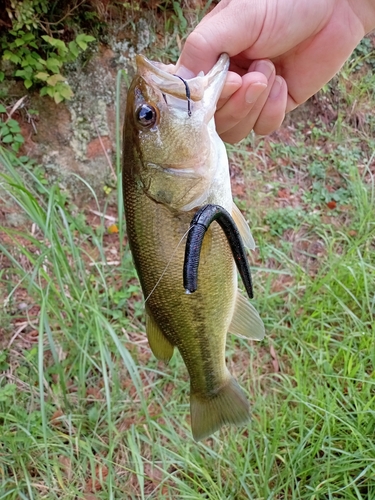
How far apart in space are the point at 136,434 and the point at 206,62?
172 centimetres

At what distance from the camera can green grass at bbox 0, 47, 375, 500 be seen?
2.04 metres

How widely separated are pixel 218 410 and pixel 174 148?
0.91 m

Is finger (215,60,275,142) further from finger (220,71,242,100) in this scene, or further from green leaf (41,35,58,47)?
green leaf (41,35,58,47)

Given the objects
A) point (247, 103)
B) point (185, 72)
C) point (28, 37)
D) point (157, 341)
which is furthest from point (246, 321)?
point (28, 37)

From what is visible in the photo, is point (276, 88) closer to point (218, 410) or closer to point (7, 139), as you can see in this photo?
point (218, 410)

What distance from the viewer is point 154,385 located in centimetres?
248

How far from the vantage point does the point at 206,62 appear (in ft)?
4.84

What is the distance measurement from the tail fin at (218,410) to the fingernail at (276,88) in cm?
110

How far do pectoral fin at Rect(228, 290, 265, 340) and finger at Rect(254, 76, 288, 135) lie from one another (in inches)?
29.1

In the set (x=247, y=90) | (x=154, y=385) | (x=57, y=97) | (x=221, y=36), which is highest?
(x=221, y=36)

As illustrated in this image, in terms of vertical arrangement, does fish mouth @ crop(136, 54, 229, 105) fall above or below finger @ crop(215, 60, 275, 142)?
above

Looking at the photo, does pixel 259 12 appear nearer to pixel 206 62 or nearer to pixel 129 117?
pixel 206 62

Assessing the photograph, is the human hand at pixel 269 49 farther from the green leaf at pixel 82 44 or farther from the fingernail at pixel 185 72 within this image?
the green leaf at pixel 82 44

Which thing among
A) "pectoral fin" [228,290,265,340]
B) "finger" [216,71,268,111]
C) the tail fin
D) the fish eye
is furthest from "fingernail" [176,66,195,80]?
the tail fin
